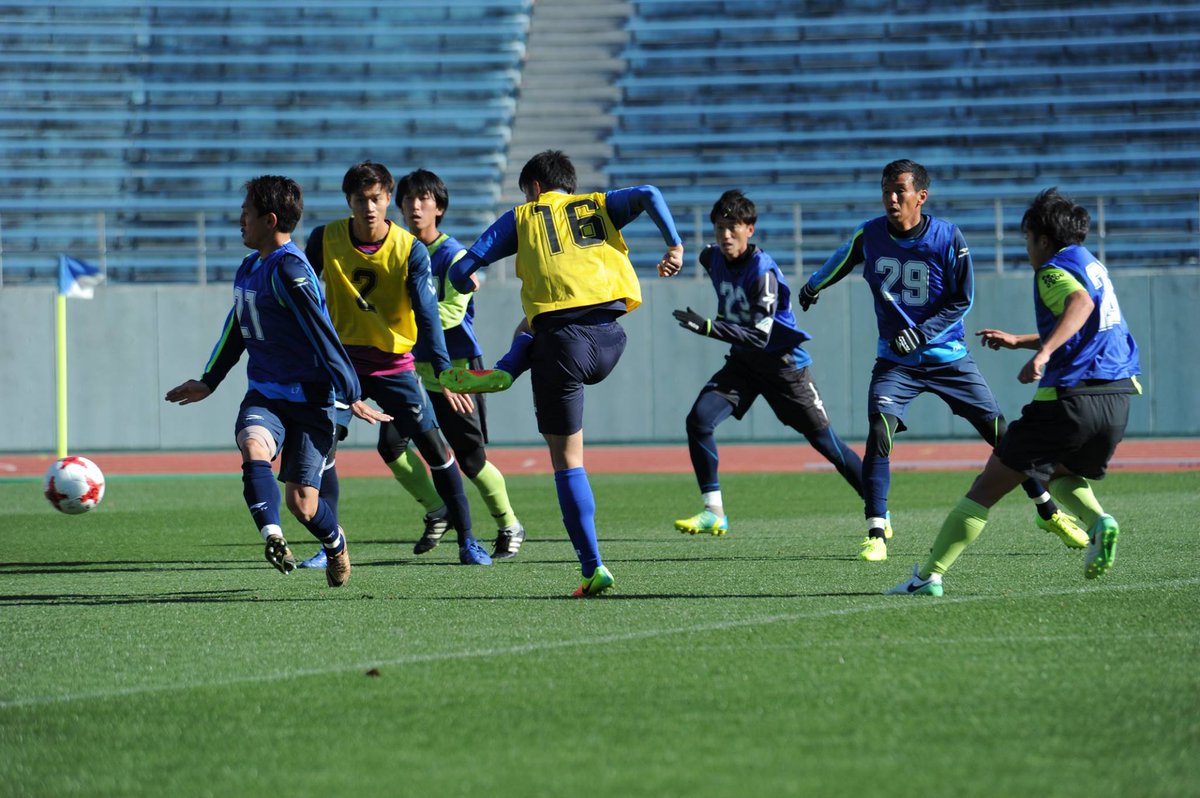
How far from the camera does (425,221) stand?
29.2ft

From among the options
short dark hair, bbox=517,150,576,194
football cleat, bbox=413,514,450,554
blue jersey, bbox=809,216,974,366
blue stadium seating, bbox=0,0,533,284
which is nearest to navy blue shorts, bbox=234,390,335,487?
short dark hair, bbox=517,150,576,194

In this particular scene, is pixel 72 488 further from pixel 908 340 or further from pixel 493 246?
pixel 908 340

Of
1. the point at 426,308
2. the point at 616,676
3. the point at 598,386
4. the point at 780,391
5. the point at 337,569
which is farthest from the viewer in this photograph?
the point at 598,386

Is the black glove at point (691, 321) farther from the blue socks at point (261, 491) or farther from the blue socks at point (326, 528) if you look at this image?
the blue socks at point (261, 491)

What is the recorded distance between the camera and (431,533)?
9.06 m

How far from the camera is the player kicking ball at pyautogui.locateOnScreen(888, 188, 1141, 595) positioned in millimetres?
6152

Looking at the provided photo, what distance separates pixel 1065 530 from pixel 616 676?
13.2 feet

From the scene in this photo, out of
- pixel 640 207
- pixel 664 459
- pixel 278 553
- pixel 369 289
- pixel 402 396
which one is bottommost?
pixel 664 459

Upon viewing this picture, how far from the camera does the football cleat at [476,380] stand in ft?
21.7

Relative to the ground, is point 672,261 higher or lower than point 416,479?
higher

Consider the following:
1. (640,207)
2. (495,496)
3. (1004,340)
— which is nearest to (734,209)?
(495,496)

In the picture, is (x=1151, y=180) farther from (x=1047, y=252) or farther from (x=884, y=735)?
(x=884, y=735)

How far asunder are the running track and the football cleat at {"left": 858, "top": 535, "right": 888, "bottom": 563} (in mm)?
7506

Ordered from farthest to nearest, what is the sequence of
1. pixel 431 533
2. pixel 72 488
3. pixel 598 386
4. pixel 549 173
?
pixel 598 386 → pixel 431 533 → pixel 72 488 → pixel 549 173
